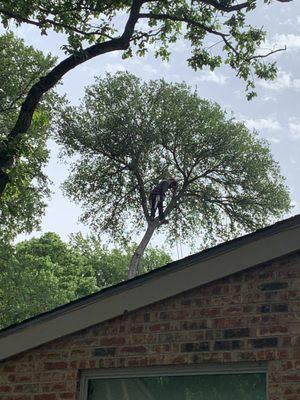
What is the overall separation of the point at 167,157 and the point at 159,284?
2434 centimetres

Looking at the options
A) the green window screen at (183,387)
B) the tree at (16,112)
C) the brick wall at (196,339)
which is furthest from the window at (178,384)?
the tree at (16,112)

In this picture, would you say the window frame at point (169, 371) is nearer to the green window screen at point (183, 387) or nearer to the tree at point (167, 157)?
the green window screen at point (183, 387)

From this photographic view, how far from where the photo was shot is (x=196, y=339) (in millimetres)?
5422

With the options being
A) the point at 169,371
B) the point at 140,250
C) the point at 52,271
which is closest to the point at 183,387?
the point at 169,371

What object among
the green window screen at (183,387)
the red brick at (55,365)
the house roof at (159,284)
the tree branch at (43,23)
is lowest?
the green window screen at (183,387)

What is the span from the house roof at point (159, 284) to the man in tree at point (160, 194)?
56.0 feet

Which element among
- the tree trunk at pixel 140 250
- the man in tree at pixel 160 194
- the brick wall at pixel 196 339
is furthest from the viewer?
the tree trunk at pixel 140 250

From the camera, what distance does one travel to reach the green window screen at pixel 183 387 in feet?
16.9

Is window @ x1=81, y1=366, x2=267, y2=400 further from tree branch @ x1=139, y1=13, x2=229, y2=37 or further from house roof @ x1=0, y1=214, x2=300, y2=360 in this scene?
tree branch @ x1=139, y1=13, x2=229, y2=37

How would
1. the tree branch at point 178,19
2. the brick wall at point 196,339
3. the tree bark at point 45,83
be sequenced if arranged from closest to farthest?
the brick wall at point 196,339 < the tree bark at point 45,83 < the tree branch at point 178,19

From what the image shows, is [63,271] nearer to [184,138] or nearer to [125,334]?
[184,138]

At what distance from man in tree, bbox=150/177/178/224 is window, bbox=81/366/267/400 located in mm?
17321

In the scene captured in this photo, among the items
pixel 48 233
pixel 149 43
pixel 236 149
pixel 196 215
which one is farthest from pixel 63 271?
pixel 149 43

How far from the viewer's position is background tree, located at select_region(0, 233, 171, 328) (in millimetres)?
26859
